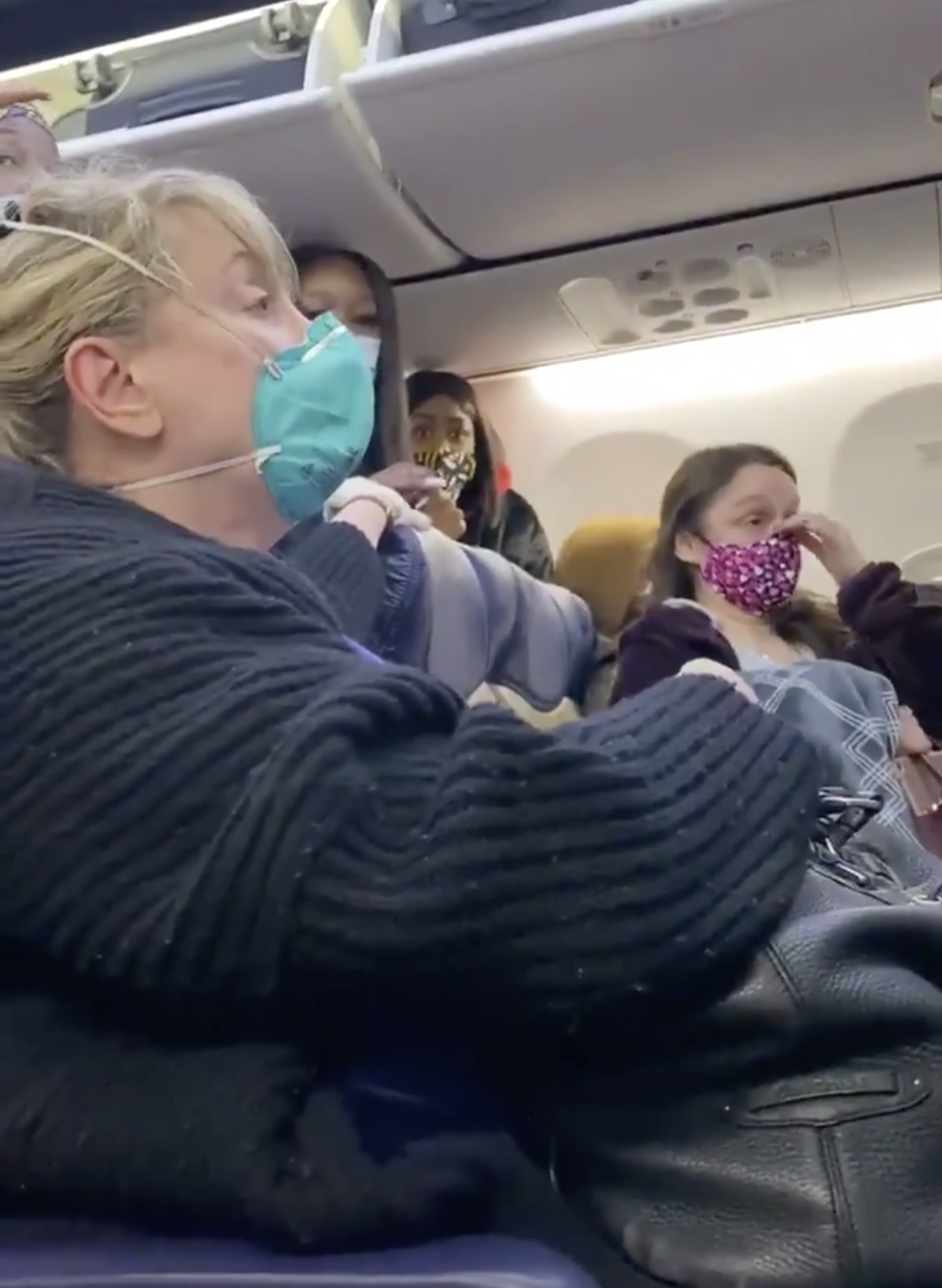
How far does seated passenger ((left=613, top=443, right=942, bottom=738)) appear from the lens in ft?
7.02

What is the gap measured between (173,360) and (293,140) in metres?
0.96

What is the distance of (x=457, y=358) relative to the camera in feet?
9.65

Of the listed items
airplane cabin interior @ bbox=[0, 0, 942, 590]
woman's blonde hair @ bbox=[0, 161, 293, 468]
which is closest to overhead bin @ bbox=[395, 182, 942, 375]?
airplane cabin interior @ bbox=[0, 0, 942, 590]

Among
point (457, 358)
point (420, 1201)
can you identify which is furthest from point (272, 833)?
point (457, 358)

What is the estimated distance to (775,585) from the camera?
2.14 meters

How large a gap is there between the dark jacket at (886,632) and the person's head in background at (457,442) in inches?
23.9

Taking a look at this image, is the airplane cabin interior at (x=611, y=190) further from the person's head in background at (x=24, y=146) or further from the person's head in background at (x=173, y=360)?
the person's head in background at (x=173, y=360)

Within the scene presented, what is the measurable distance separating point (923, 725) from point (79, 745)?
161 cm

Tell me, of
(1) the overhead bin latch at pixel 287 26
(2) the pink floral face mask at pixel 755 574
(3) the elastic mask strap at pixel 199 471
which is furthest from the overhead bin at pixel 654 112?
(3) the elastic mask strap at pixel 199 471

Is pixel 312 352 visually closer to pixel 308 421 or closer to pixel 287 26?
pixel 308 421

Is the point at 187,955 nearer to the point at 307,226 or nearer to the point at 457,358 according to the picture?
the point at 307,226

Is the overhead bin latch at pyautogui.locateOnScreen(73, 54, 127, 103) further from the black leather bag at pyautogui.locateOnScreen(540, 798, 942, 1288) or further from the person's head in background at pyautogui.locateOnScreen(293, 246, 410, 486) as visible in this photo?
the black leather bag at pyautogui.locateOnScreen(540, 798, 942, 1288)

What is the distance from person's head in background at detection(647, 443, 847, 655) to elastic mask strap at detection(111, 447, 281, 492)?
3.39 ft

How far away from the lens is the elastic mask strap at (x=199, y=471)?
47.3 inches
